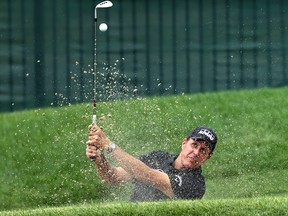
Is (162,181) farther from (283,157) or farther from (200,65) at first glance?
(200,65)

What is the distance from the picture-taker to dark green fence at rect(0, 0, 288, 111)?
15.5 meters

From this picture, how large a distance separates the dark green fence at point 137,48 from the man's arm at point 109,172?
164 inches

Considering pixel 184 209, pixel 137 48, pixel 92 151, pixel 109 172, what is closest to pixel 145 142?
pixel 137 48

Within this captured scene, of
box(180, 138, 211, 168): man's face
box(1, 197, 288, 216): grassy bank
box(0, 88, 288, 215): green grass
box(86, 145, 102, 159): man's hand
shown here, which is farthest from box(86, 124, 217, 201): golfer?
box(0, 88, 288, 215): green grass

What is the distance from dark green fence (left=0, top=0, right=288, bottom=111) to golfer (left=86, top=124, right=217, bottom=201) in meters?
4.23

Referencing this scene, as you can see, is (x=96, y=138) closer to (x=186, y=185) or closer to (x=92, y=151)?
(x=92, y=151)

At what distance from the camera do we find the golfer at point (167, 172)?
10.9 metres

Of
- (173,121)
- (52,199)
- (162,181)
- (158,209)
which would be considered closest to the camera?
(158,209)

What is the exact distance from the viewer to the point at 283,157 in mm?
14281

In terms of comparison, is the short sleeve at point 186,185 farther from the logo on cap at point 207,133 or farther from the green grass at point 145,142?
the green grass at point 145,142

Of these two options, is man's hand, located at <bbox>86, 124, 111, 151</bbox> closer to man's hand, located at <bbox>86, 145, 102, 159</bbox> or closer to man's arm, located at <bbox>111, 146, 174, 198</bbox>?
man's hand, located at <bbox>86, 145, 102, 159</bbox>

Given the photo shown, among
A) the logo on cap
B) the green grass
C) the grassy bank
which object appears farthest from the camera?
the green grass

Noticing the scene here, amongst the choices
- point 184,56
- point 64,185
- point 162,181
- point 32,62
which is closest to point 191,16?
point 184,56

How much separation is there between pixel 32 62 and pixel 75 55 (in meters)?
0.42
